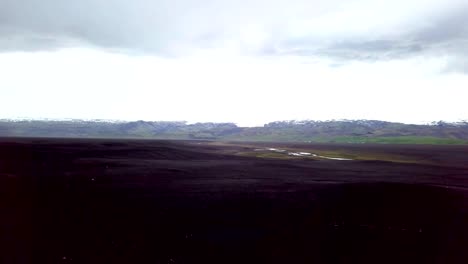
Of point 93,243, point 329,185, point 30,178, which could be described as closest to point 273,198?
point 329,185

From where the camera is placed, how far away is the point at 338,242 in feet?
64.2

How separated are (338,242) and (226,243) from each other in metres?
5.40

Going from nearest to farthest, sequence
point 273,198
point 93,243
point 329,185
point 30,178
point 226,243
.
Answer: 1. point 93,243
2. point 226,243
3. point 273,198
4. point 30,178
5. point 329,185

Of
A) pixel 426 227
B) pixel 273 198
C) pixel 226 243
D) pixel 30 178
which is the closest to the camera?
pixel 226 243

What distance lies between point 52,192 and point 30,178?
834cm

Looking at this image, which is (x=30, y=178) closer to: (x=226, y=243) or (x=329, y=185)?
(x=226, y=243)

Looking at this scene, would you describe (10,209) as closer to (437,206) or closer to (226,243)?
(226,243)

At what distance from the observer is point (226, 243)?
19.2 m

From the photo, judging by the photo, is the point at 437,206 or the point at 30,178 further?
the point at 30,178

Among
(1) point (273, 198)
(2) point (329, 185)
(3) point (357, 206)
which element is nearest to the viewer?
(3) point (357, 206)

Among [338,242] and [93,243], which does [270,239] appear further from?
[93,243]

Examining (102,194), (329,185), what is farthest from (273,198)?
(102,194)

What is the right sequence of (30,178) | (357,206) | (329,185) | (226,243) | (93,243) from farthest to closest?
(329,185) → (30,178) → (357,206) → (226,243) → (93,243)

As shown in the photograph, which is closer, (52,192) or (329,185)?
(52,192)
